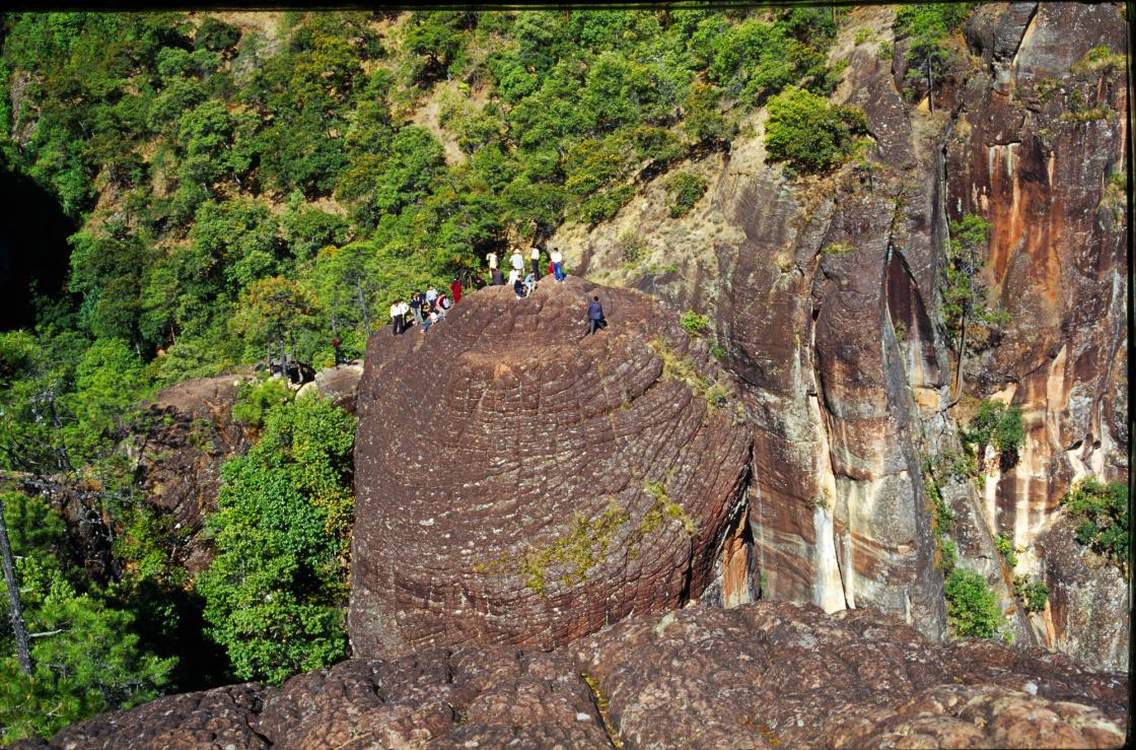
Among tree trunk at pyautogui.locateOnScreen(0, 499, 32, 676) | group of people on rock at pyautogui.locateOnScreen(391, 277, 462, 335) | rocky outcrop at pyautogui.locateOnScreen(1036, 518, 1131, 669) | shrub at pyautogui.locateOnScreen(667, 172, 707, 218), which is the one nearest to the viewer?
tree trunk at pyautogui.locateOnScreen(0, 499, 32, 676)

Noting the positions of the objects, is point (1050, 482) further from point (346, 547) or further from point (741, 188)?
point (346, 547)

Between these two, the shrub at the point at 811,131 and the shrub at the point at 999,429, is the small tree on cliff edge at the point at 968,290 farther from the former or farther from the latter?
the shrub at the point at 811,131

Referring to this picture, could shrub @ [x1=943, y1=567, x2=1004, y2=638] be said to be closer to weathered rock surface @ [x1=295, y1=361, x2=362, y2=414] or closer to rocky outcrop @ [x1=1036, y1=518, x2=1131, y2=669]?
rocky outcrop @ [x1=1036, y1=518, x2=1131, y2=669]

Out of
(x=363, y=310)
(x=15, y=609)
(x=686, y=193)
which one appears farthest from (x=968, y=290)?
(x=15, y=609)

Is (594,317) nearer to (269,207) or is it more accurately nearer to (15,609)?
(15,609)

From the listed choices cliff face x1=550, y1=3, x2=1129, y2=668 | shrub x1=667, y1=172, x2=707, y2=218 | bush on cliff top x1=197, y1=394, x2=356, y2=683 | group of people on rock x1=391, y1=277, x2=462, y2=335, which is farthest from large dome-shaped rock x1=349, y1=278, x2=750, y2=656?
shrub x1=667, y1=172, x2=707, y2=218

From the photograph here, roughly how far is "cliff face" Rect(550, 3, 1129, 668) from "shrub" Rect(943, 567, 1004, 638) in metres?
0.60

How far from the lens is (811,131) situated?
2780 centimetres

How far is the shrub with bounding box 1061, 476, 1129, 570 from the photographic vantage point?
92.9 ft

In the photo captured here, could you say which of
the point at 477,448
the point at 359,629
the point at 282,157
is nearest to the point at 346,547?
the point at 359,629

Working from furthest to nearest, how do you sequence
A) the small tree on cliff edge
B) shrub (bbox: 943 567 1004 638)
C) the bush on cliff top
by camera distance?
the small tree on cliff edge
shrub (bbox: 943 567 1004 638)
the bush on cliff top

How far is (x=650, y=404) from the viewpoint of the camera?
22.4m

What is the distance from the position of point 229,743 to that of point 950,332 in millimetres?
23344

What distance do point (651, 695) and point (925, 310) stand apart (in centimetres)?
1812
